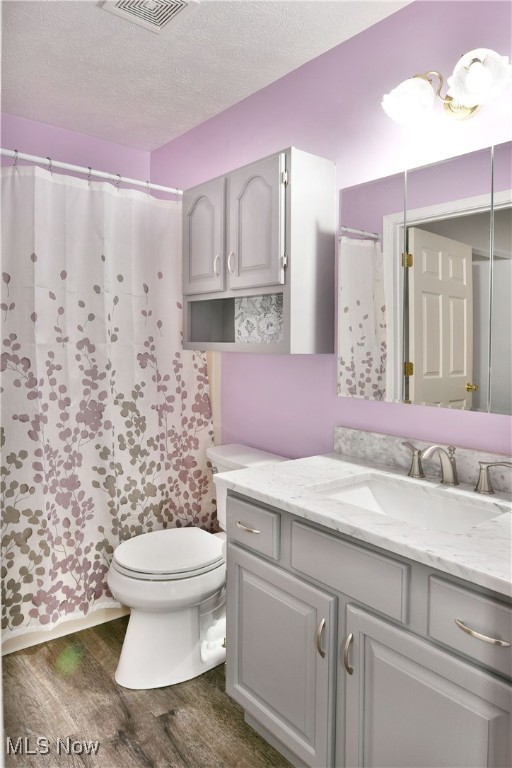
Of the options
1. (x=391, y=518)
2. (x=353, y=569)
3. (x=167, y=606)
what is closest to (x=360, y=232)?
(x=391, y=518)

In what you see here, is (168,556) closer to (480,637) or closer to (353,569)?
(353,569)

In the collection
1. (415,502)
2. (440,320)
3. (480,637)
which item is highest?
(440,320)

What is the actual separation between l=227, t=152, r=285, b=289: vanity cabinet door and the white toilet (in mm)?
1102

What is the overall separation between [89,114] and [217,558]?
2.23 m

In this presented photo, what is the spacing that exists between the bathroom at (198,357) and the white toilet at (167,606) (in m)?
0.06

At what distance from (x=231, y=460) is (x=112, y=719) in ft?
3.38

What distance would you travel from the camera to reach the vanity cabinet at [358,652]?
1103mm

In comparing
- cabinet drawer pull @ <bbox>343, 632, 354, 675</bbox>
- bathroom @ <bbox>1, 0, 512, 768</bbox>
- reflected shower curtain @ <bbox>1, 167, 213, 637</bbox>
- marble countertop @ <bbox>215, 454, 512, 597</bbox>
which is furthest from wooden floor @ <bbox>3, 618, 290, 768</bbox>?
marble countertop @ <bbox>215, 454, 512, 597</bbox>

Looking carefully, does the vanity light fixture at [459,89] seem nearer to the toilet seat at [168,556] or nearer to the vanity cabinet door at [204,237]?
the vanity cabinet door at [204,237]

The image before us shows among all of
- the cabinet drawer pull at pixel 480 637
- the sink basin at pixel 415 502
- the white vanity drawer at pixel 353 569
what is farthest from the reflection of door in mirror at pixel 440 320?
the cabinet drawer pull at pixel 480 637

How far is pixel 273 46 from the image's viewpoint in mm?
2098

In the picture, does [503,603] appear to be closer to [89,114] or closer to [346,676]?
[346,676]

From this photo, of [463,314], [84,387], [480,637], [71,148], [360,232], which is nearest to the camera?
[480,637]

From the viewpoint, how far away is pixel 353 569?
1.37 meters
